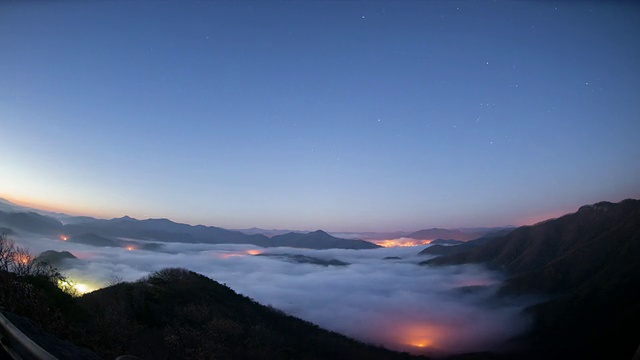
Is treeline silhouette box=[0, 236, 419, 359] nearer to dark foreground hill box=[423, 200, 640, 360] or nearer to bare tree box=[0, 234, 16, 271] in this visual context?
bare tree box=[0, 234, 16, 271]

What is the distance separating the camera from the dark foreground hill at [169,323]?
11.4 meters

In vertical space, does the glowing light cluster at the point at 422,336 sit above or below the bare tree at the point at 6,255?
below

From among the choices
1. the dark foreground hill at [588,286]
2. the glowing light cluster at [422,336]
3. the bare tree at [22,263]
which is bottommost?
the glowing light cluster at [422,336]

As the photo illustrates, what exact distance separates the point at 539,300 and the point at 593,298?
82.1 ft

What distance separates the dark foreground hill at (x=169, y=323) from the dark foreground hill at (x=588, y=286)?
7236 centimetres

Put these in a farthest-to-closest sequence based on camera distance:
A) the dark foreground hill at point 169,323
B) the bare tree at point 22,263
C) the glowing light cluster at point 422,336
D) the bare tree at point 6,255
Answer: the glowing light cluster at point 422,336, the bare tree at point 22,263, the bare tree at point 6,255, the dark foreground hill at point 169,323

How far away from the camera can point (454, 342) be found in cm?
13550

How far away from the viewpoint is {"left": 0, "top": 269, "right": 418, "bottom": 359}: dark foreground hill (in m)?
11.4

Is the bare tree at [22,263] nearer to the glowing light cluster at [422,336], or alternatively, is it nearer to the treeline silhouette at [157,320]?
the treeline silhouette at [157,320]

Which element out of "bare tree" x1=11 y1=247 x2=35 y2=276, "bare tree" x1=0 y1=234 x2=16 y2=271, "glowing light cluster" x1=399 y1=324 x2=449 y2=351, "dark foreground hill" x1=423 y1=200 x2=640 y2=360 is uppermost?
"bare tree" x1=0 y1=234 x2=16 y2=271

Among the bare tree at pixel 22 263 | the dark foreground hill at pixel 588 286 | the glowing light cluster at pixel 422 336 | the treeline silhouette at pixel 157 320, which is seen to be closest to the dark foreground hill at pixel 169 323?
the treeline silhouette at pixel 157 320

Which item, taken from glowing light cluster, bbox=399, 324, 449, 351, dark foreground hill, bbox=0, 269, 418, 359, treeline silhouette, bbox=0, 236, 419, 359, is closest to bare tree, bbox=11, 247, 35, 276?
treeline silhouette, bbox=0, 236, 419, 359

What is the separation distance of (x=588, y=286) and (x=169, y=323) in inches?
5467

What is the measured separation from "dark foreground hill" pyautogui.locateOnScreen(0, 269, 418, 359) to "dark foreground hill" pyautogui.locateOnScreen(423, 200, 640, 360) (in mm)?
72358
